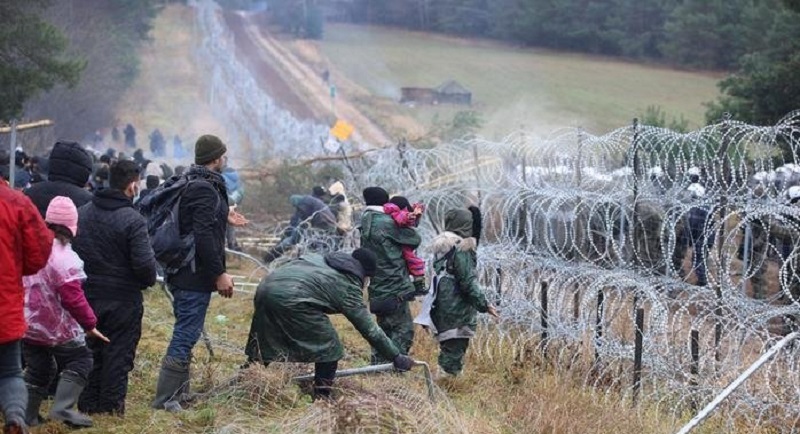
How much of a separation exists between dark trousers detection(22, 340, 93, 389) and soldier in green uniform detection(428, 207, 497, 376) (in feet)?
8.91

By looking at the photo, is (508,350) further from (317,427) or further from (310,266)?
(317,427)

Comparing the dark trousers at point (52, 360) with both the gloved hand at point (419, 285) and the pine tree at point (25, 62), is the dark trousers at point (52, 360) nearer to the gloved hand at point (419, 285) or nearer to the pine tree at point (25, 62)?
the gloved hand at point (419, 285)

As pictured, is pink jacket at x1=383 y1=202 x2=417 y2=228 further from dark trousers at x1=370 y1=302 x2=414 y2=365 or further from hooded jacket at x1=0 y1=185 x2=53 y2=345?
hooded jacket at x1=0 y1=185 x2=53 y2=345

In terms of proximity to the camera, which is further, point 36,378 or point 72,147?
point 72,147

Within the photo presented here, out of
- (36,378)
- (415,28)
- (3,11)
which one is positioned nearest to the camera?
(36,378)

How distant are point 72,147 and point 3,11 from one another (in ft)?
51.1

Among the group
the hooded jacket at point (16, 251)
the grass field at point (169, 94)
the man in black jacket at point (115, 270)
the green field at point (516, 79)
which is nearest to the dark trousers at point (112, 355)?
the man in black jacket at point (115, 270)

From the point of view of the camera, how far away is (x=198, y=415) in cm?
527

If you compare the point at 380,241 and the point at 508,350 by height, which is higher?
the point at 380,241

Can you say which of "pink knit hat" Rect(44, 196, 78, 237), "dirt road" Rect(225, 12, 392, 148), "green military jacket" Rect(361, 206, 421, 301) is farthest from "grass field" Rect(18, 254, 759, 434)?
"dirt road" Rect(225, 12, 392, 148)

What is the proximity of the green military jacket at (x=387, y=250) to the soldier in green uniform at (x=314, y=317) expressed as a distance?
1.48m

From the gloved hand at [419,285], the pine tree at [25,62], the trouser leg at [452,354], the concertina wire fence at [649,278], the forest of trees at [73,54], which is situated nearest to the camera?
the concertina wire fence at [649,278]

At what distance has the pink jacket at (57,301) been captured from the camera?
482cm

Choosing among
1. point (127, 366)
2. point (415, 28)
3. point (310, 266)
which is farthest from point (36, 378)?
point (415, 28)
